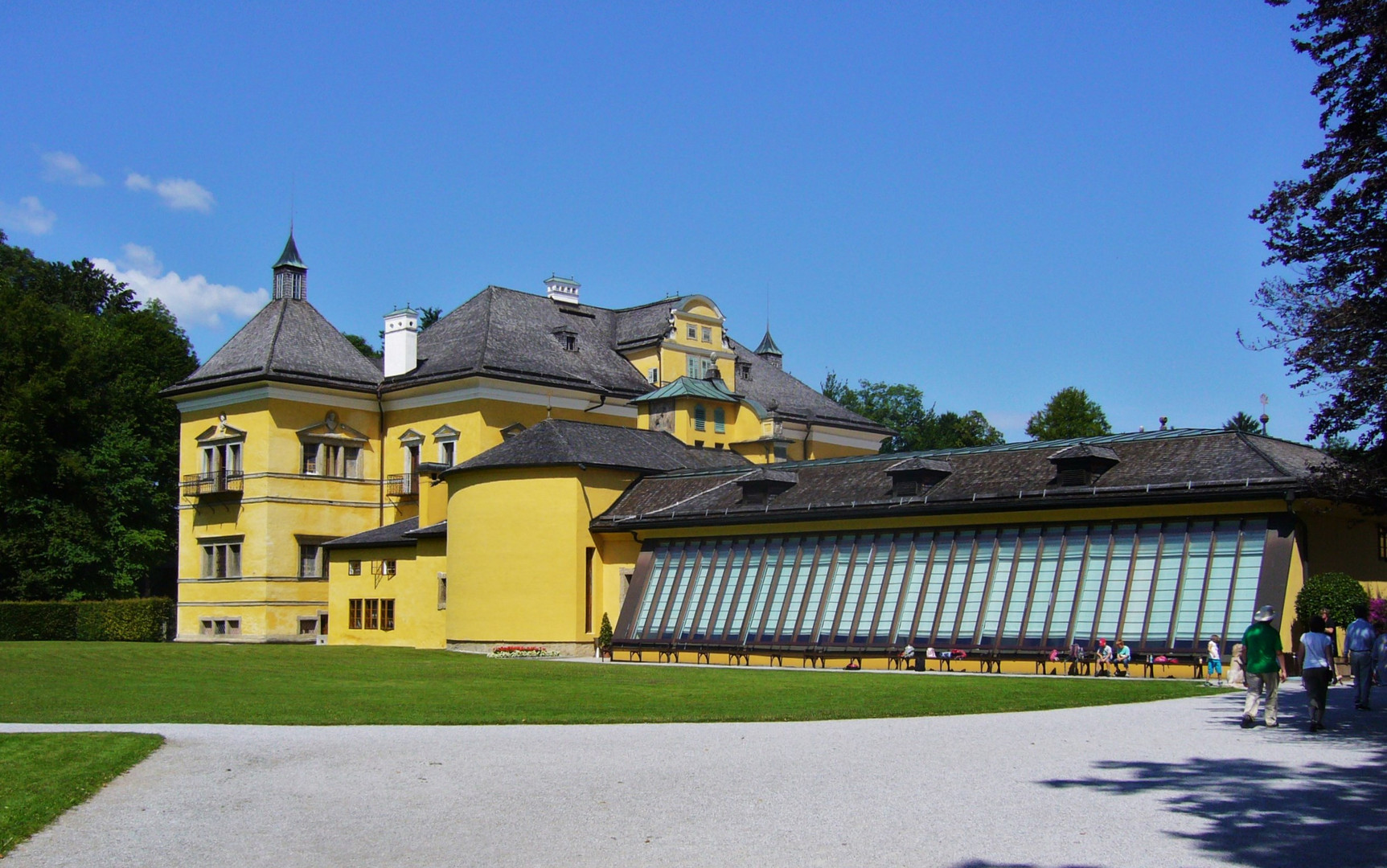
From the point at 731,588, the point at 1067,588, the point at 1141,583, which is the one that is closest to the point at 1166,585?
the point at 1141,583

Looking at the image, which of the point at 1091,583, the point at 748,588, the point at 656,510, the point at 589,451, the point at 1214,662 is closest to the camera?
the point at 1214,662

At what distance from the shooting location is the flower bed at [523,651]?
43250 millimetres

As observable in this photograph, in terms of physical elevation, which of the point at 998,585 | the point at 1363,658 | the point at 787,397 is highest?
the point at 787,397

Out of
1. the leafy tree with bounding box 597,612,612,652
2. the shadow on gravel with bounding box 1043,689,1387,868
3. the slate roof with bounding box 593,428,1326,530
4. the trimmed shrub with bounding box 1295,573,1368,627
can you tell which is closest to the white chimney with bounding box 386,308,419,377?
the slate roof with bounding box 593,428,1326,530

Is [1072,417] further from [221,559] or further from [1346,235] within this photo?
[1346,235]

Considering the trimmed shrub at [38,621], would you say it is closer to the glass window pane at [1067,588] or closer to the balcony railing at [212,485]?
the balcony railing at [212,485]

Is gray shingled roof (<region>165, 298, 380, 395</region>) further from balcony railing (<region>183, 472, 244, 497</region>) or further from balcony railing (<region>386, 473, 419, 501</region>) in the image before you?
balcony railing (<region>386, 473, 419, 501</region>)

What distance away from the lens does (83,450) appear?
63594 mm

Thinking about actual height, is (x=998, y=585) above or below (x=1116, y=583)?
below

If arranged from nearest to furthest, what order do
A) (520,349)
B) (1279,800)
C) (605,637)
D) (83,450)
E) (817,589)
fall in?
(1279,800) → (817,589) → (605,637) → (520,349) → (83,450)

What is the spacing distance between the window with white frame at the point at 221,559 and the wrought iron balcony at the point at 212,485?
201 centimetres

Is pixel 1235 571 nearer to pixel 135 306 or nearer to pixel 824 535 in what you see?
pixel 824 535

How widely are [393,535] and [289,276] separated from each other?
17819mm

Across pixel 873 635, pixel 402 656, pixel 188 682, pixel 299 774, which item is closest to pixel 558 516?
pixel 402 656
